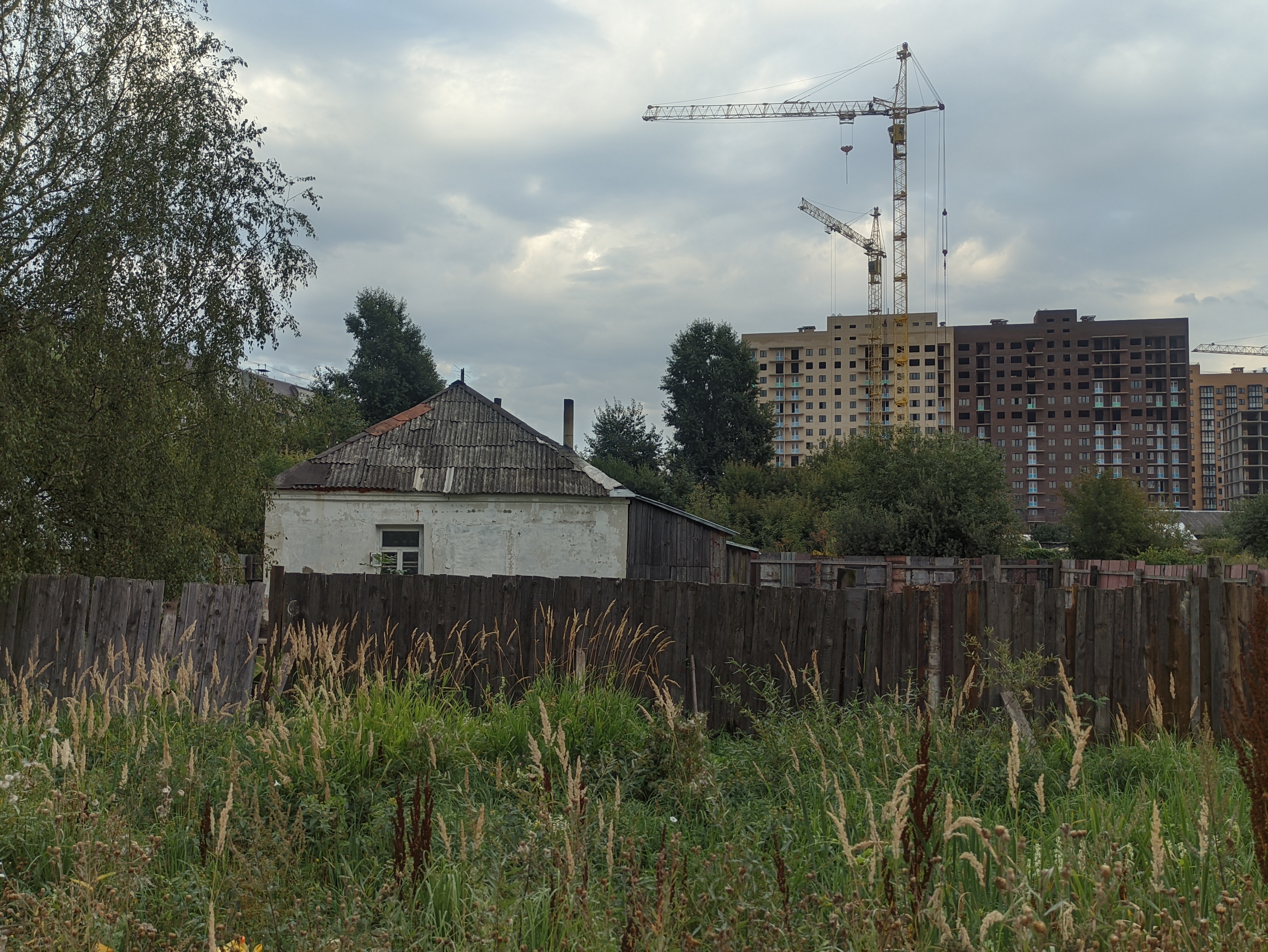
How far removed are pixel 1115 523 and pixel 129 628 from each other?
46.1 m

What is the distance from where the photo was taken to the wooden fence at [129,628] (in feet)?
26.2

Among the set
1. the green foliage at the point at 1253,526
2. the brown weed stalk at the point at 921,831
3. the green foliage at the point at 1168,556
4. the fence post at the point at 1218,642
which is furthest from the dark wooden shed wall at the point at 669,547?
the green foliage at the point at 1253,526

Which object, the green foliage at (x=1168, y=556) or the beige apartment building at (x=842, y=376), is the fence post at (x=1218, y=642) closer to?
the green foliage at (x=1168, y=556)

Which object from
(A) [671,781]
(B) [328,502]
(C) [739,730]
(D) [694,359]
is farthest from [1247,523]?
(A) [671,781]

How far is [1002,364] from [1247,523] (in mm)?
110734

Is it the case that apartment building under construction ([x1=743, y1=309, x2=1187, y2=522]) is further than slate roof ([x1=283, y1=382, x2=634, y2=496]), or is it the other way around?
apartment building under construction ([x1=743, y1=309, x2=1187, y2=522])

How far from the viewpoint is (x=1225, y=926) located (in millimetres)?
2402

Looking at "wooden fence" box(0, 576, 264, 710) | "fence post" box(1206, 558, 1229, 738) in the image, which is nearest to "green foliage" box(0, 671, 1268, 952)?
"fence post" box(1206, 558, 1229, 738)

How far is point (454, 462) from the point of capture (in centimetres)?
1909

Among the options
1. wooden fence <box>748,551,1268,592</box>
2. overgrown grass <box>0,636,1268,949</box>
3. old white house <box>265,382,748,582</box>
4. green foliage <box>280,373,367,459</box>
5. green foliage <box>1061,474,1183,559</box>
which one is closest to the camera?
overgrown grass <box>0,636,1268,949</box>

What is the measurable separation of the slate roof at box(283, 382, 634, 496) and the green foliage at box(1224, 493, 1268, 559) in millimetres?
33607

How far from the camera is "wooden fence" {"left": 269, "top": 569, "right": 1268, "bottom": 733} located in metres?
6.54

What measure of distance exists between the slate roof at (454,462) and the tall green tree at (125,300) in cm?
715

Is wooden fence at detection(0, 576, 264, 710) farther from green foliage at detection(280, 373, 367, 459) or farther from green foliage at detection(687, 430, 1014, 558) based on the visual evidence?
green foliage at detection(687, 430, 1014, 558)
